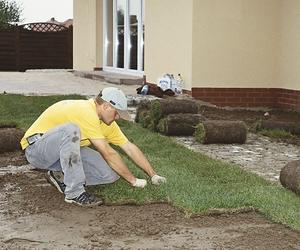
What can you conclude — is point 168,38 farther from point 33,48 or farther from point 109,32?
point 33,48

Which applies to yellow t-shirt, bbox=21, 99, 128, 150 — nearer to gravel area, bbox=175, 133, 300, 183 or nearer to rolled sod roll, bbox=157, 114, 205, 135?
gravel area, bbox=175, 133, 300, 183

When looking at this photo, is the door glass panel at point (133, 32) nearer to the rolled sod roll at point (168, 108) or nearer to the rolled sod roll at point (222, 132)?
the rolled sod roll at point (168, 108)

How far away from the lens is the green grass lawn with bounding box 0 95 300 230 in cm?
474

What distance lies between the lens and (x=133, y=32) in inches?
633

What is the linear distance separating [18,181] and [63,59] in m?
20.0

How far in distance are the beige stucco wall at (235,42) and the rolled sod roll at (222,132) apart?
342 centimetres

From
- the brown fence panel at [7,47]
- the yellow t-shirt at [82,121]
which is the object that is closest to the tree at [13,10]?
the brown fence panel at [7,47]

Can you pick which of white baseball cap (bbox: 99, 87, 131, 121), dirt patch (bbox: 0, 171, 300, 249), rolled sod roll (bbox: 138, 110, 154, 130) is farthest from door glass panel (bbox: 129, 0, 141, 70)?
dirt patch (bbox: 0, 171, 300, 249)

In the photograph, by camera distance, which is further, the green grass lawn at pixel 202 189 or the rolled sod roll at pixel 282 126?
the rolled sod roll at pixel 282 126

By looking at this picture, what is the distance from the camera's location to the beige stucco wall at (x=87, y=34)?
1859 centimetres

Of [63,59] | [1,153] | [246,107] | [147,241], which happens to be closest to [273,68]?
[246,107]

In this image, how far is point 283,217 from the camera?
4488 mm

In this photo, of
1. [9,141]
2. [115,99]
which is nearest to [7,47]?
[9,141]

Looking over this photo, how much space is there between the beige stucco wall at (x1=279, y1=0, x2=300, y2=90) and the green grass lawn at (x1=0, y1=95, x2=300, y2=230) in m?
4.54
